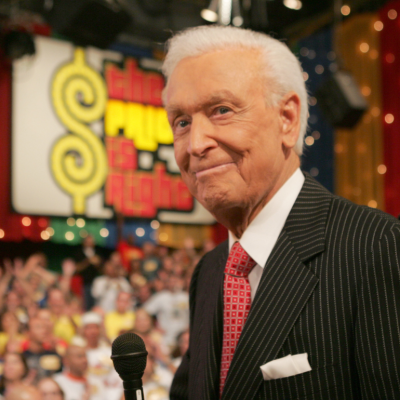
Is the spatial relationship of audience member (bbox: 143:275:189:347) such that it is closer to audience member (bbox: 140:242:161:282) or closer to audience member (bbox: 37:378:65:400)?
audience member (bbox: 140:242:161:282)

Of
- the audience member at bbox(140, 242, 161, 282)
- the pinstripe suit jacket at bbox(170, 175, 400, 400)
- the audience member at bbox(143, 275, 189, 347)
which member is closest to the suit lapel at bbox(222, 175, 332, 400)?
the pinstripe suit jacket at bbox(170, 175, 400, 400)

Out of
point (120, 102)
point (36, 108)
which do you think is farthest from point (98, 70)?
point (36, 108)

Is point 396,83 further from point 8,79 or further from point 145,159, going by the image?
point 8,79

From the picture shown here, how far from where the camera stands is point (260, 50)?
105 cm

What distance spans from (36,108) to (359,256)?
623cm

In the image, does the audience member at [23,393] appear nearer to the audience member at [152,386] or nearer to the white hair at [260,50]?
the audience member at [152,386]

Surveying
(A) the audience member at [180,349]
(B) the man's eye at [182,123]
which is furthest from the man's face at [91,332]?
Answer: (B) the man's eye at [182,123]

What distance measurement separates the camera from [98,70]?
7.19m

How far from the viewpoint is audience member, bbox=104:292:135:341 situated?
488 centimetres

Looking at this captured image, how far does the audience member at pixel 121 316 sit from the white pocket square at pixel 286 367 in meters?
4.15

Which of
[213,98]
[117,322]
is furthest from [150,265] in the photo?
[213,98]

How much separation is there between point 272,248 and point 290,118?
266 millimetres

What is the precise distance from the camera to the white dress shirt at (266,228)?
1026 mm

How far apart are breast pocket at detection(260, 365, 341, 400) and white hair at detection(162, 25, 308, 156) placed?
0.50 m
